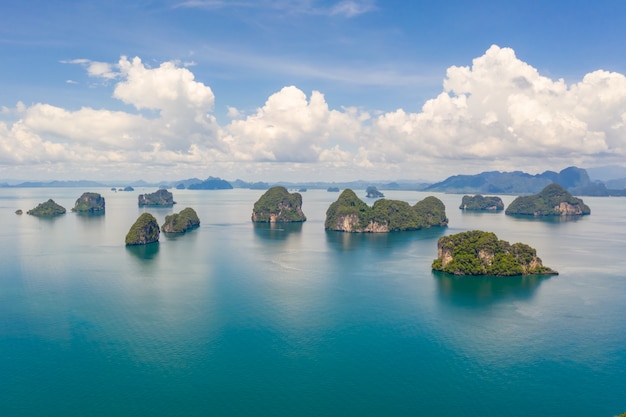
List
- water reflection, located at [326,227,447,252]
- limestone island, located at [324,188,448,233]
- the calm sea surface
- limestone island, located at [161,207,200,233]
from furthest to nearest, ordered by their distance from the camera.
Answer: limestone island, located at [324,188,448,233], limestone island, located at [161,207,200,233], water reflection, located at [326,227,447,252], the calm sea surface

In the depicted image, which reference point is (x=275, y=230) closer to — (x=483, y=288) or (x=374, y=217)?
(x=374, y=217)

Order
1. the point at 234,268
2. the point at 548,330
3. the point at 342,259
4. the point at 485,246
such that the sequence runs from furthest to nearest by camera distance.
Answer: the point at 342,259
the point at 234,268
the point at 485,246
the point at 548,330

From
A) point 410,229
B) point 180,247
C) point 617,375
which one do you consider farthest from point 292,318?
point 410,229

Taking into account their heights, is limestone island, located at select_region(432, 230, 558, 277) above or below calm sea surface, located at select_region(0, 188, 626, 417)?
above

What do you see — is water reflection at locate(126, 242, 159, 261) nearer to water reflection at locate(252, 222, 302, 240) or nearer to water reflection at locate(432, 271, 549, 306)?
water reflection at locate(252, 222, 302, 240)

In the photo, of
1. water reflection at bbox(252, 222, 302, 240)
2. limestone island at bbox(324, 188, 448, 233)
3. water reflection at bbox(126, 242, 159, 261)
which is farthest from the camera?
limestone island at bbox(324, 188, 448, 233)

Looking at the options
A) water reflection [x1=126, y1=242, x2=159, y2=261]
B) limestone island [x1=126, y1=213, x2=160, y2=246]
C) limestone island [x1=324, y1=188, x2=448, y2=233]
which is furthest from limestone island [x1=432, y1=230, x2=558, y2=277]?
limestone island [x1=126, y1=213, x2=160, y2=246]

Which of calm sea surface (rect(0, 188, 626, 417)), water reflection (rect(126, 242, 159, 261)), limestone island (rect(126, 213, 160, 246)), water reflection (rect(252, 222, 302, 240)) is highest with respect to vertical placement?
limestone island (rect(126, 213, 160, 246))

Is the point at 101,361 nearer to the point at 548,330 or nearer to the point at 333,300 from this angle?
the point at 333,300
